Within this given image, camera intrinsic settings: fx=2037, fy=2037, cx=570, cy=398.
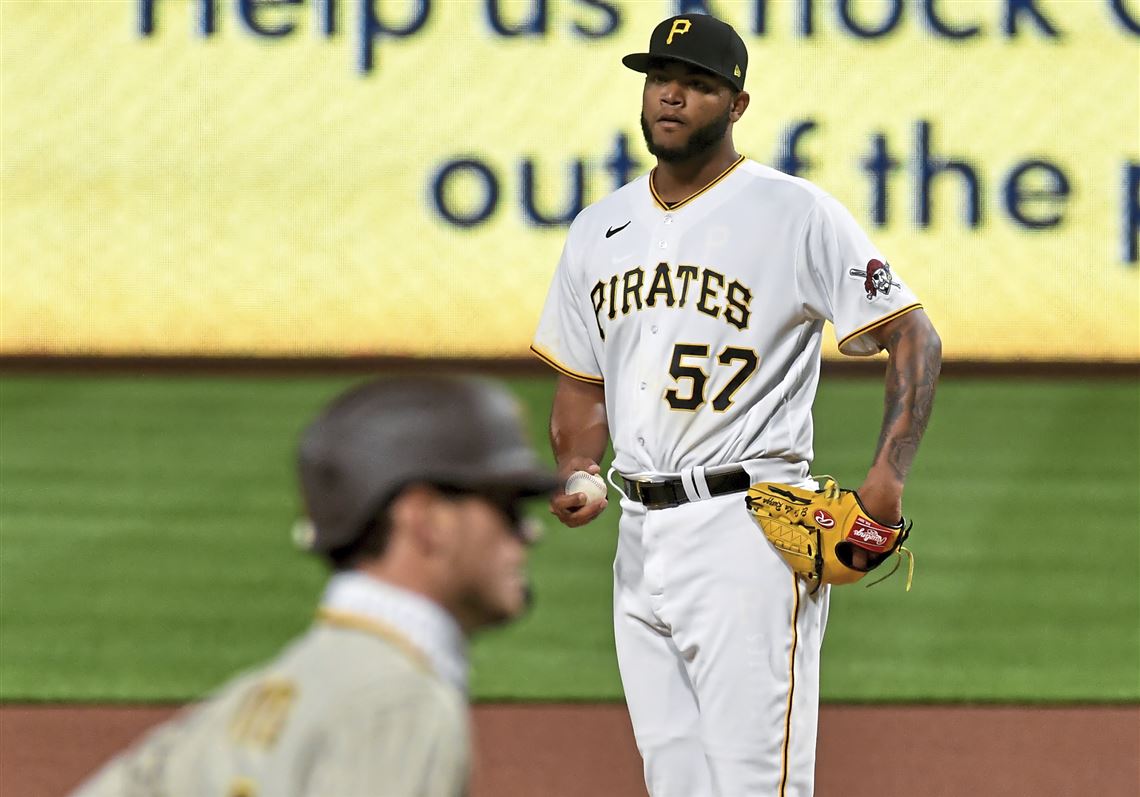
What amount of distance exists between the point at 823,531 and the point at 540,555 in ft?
17.7

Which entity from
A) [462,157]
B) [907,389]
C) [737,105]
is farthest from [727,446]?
[462,157]

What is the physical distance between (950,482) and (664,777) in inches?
267

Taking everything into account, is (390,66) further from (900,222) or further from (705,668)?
(705,668)

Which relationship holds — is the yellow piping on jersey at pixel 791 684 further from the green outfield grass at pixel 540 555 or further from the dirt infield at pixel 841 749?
the green outfield grass at pixel 540 555

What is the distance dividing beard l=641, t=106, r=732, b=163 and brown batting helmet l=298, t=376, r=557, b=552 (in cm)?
233

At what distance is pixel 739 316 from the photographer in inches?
173

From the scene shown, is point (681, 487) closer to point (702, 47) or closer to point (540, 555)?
point (702, 47)

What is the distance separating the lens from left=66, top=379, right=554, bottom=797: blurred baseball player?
6.63ft

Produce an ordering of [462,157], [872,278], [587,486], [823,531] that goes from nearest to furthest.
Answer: [823,531], [872,278], [587,486], [462,157]

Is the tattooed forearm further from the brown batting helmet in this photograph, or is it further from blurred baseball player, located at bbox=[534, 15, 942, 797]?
the brown batting helmet

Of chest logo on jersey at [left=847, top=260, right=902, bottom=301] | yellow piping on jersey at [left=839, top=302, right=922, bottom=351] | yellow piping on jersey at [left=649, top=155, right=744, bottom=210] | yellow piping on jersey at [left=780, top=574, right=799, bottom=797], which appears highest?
yellow piping on jersey at [left=649, top=155, right=744, bottom=210]

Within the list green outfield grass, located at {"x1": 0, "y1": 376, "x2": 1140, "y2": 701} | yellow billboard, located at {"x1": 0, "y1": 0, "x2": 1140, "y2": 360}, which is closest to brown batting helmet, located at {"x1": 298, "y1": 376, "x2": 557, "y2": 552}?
green outfield grass, located at {"x1": 0, "y1": 376, "x2": 1140, "y2": 701}

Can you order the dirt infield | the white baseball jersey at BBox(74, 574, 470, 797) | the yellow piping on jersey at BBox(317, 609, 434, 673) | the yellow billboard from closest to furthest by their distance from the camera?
the white baseball jersey at BBox(74, 574, 470, 797) < the yellow piping on jersey at BBox(317, 609, 434, 673) < the dirt infield < the yellow billboard

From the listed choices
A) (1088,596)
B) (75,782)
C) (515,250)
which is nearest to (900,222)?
(515,250)
